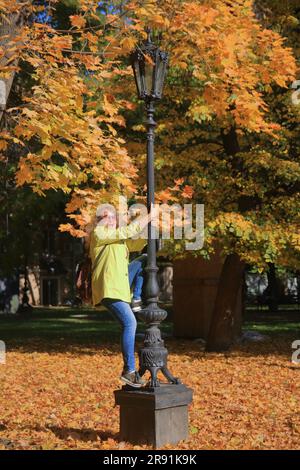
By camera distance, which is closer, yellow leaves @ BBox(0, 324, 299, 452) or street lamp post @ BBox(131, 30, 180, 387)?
street lamp post @ BBox(131, 30, 180, 387)

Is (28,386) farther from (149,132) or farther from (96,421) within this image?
(149,132)

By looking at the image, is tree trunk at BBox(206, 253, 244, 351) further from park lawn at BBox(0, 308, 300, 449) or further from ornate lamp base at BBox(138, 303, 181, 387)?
ornate lamp base at BBox(138, 303, 181, 387)

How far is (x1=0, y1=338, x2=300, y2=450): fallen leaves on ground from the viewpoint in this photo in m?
7.16

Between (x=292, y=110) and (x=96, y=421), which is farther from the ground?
(x=292, y=110)

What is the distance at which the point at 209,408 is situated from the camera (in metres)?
9.07

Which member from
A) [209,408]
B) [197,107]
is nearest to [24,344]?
[197,107]

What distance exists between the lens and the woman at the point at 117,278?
695 cm

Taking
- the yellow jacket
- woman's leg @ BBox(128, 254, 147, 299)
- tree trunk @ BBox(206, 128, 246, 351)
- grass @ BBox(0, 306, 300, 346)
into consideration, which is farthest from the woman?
grass @ BBox(0, 306, 300, 346)

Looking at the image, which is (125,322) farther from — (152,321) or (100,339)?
(100,339)

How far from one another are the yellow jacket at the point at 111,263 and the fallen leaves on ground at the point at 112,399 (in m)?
1.49

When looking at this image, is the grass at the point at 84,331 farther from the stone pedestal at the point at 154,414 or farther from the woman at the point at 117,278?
the stone pedestal at the point at 154,414

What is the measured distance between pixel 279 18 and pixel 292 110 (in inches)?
105

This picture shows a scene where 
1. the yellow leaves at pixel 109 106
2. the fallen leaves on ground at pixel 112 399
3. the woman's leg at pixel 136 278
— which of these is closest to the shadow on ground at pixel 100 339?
the fallen leaves on ground at pixel 112 399

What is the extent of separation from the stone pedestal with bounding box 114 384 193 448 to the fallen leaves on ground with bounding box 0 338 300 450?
0.13 m
